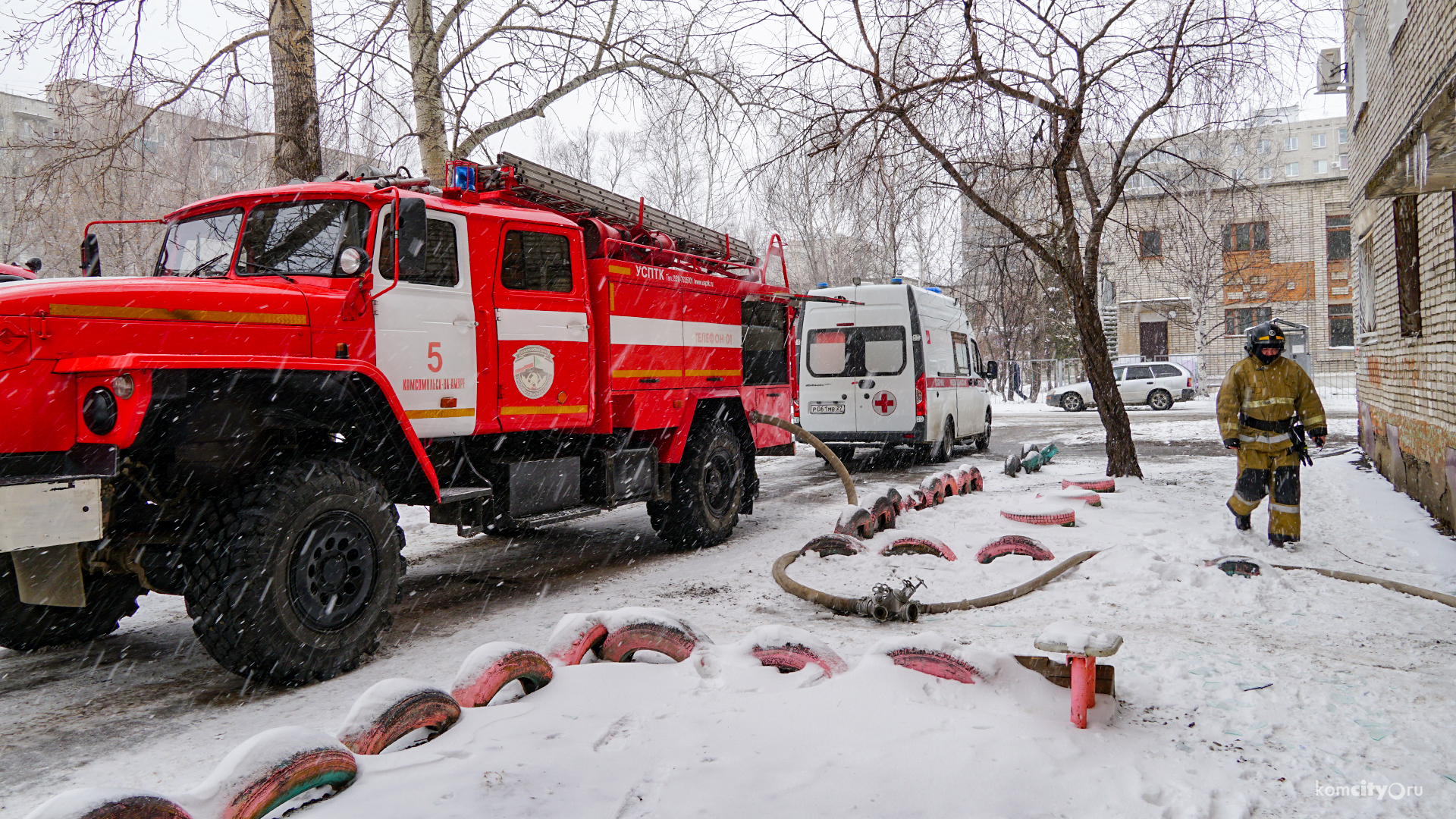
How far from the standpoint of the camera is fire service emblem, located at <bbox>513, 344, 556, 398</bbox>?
599 cm

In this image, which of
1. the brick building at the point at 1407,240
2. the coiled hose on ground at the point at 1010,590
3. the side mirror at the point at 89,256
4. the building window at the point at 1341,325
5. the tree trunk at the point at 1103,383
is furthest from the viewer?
the building window at the point at 1341,325

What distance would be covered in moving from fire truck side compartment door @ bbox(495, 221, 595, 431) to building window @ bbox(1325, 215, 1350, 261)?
48.6 m

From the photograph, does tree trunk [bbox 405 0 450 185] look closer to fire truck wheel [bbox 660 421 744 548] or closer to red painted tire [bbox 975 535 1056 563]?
fire truck wheel [bbox 660 421 744 548]

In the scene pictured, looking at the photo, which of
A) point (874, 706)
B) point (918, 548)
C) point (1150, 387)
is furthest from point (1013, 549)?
point (1150, 387)

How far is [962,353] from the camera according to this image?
1560cm

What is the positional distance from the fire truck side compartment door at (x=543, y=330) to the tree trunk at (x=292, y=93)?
4745mm

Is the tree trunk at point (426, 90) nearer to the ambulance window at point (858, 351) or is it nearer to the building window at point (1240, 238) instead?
the ambulance window at point (858, 351)

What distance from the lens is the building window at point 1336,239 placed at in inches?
1697

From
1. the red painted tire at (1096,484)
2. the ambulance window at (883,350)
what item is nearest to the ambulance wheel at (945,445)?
the ambulance window at (883,350)

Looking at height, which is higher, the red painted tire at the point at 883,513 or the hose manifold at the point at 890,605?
the red painted tire at the point at 883,513

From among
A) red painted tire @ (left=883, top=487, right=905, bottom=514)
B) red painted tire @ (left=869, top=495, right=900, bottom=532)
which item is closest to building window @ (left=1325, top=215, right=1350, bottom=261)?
red painted tire @ (left=883, top=487, right=905, bottom=514)

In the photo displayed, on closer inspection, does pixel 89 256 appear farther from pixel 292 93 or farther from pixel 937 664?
pixel 937 664

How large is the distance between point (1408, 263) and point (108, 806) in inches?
469

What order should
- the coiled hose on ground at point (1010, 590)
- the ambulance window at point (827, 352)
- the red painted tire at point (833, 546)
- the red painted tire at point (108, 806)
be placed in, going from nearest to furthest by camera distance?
the red painted tire at point (108, 806) < the coiled hose on ground at point (1010, 590) < the red painted tire at point (833, 546) < the ambulance window at point (827, 352)
